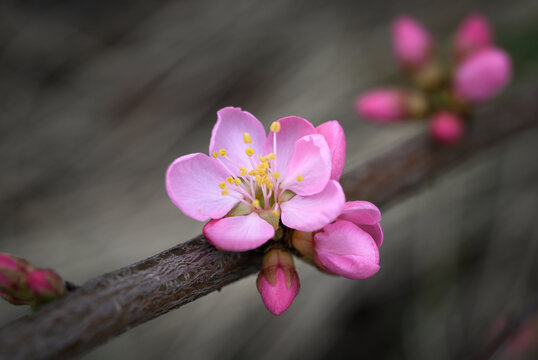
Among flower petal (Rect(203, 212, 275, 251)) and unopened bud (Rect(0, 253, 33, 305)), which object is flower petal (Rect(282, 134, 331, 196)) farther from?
unopened bud (Rect(0, 253, 33, 305))

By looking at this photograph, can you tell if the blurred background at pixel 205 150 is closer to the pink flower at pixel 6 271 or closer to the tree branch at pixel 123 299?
the tree branch at pixel 123 299

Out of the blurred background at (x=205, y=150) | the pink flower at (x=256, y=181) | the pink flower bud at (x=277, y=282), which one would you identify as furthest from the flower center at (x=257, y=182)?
the blurred background at (x=205, y=150)

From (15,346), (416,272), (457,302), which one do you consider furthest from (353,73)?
(15,346)

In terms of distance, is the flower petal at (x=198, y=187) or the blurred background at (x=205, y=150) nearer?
the flower petal at (x=198, y=187)

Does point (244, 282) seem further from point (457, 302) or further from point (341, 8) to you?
point (341, 8)

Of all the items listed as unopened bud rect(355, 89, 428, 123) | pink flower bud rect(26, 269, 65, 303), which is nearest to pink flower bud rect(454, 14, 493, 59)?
unopened bud rect(355, 89, 428, 123)

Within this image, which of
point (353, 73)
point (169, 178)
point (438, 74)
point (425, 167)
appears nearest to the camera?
point (169, 178)

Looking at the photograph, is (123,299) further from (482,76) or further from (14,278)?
(482,76)
